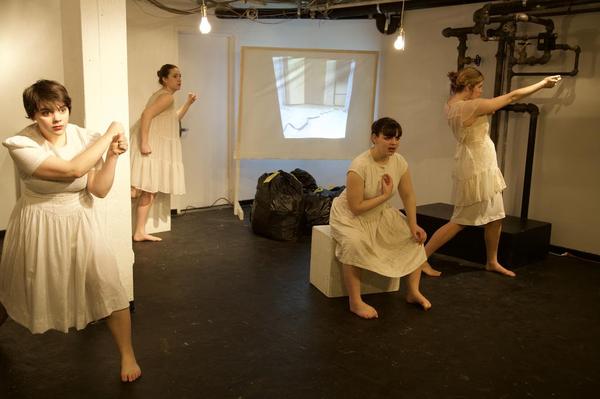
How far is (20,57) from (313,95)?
275 centimetres

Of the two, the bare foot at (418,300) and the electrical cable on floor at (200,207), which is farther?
the electrical cable on floor at (200,207)

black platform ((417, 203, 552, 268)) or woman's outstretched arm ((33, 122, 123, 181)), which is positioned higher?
woman's outstretched arm ((33, 122, 123, 181))

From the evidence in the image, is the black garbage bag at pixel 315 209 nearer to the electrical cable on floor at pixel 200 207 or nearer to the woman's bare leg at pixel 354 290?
the electrical cable on floor at pixel 200 207

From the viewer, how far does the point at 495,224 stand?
389 cm

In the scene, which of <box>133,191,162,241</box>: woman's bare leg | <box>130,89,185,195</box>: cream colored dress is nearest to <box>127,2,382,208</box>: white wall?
<box>130,89,185,195</box>: cream colored dress

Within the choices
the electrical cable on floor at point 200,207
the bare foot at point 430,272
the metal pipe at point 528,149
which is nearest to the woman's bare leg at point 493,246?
the bare foot at point 430,272

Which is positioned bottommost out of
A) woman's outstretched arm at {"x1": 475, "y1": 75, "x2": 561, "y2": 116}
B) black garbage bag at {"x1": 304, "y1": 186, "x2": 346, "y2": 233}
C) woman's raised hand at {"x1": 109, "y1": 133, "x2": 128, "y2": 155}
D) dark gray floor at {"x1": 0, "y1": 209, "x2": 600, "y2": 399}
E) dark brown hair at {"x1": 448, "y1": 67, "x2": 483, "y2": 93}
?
dark gray floor at {"x1": 0, "y1": 209, "x2": 600, "y2": 399}

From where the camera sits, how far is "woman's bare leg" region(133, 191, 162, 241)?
450cm

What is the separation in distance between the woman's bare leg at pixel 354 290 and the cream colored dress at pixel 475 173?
1.09 meters

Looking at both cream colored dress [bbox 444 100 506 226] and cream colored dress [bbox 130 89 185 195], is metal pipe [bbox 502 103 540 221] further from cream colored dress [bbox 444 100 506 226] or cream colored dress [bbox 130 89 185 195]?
cream colored dress [bbox 130 89 185 195]

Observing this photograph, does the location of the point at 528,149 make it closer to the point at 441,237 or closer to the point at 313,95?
the point at 441,237

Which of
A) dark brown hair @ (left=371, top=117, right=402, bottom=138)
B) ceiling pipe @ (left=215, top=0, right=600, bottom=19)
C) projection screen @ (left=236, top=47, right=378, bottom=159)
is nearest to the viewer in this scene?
dark brown hair @ (left=371, top=117, right=402, bottom=138)

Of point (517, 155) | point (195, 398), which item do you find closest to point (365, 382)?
point (195, 398)

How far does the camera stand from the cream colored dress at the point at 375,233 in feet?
10.4
